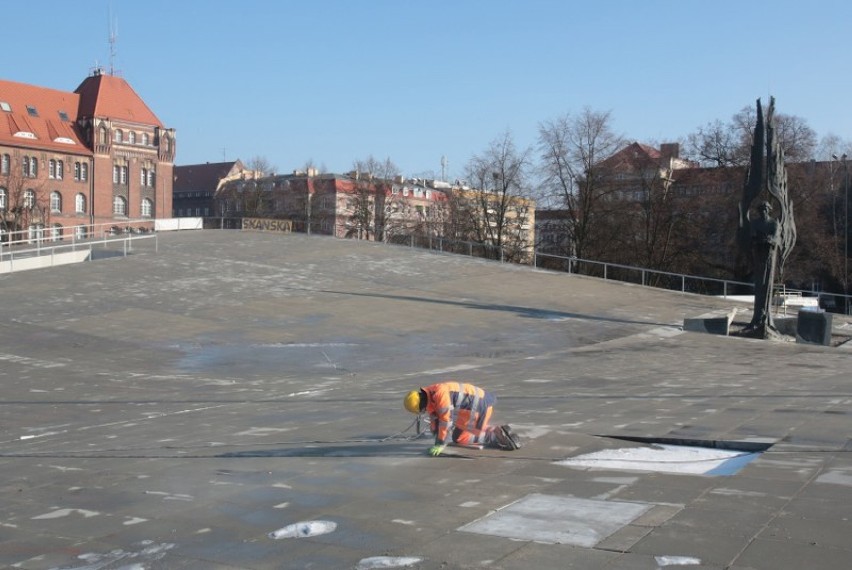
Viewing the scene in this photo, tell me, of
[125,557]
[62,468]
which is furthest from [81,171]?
[125,557]

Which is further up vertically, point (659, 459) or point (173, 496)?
point (659, 459)

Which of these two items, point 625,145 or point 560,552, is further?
point 625,145

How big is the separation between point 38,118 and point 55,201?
32.8ft

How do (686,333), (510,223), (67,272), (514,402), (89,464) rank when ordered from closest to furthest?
(89,464)
(514,402)
(686,333)
(67,272)
(510,223)

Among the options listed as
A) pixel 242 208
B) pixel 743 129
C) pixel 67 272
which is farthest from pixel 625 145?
pixel 242 208

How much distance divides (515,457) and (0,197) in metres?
91.4

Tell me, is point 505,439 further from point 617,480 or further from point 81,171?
point 81,171

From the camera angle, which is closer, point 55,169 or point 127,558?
point 127,558

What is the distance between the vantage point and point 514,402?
50.0ft

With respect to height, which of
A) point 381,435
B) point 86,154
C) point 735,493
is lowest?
point 381,435

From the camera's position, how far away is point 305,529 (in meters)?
7.27

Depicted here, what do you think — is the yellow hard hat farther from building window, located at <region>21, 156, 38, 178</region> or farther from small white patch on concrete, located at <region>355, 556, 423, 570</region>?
building window, located at <region>21, 156, 38, 178</region>

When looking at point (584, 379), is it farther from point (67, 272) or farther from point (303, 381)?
point (67, 272)

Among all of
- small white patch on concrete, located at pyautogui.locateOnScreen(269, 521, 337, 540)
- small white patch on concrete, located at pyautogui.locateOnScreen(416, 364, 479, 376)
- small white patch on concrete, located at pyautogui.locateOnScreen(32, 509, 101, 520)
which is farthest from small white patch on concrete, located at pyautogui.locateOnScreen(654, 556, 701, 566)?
small white patch on concrete, located at pyautogui.locateOnScreen(416, 364, 479, 376)
